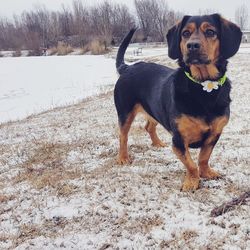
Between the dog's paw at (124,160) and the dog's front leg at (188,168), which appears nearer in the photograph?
the dog's front leg at (188,168)

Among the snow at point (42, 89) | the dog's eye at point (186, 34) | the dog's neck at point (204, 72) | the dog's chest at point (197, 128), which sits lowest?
the snow at point (42, 89)

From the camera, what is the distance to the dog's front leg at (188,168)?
4148 mm

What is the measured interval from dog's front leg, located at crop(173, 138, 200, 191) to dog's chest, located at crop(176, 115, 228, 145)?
10 centimetres

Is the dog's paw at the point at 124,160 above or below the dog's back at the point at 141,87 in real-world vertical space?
below

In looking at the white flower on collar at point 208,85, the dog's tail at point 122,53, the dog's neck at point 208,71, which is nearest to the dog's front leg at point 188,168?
the white flower on collar at point 208,85

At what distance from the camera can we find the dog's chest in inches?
154

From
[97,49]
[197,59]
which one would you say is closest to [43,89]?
[197,59]

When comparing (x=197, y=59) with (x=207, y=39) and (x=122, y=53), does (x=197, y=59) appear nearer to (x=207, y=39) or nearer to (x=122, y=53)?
(x=207, y=39)

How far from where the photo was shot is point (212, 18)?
3.94m

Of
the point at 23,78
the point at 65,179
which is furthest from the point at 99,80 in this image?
the point at 65,179

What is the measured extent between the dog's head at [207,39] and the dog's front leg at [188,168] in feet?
3.22

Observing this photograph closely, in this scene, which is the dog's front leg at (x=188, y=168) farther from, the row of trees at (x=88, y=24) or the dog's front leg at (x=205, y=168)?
the row of trees at (x=88, y=24)

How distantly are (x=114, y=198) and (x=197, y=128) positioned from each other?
4.07 feet

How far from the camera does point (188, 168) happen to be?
4219 mm
